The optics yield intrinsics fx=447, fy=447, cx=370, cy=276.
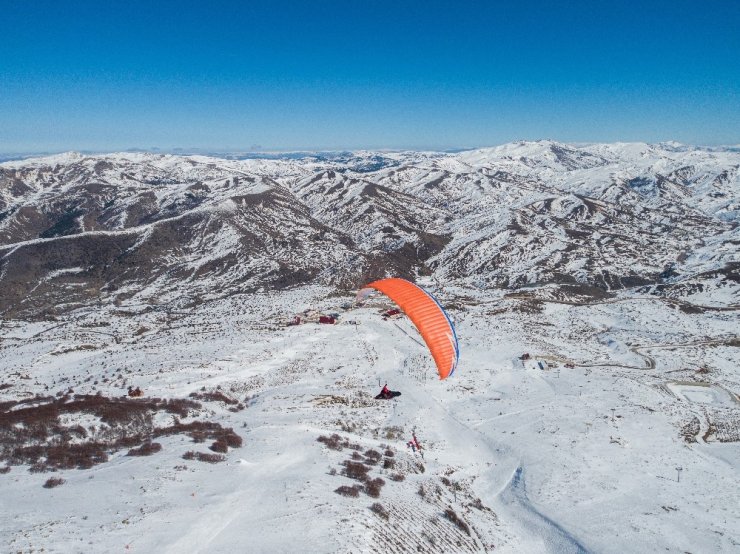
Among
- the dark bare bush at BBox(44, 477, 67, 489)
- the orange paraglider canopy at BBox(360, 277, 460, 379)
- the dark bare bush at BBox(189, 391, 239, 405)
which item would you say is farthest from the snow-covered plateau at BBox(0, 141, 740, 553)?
the orange paraglider canopy at BBox(360, 277, 460, 379)

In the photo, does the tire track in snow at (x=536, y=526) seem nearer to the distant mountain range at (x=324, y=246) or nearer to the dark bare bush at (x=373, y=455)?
the dark bare bush at (x=373, y=455)

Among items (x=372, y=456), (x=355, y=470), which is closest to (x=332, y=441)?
(x=372, y=456)

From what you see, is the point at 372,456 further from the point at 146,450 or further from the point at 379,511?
the point at 146,450

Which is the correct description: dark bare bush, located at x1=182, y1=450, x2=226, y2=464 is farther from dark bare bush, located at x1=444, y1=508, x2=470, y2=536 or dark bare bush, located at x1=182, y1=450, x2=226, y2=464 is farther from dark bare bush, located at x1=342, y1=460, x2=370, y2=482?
dark bare bush, located at x1=444, y1=508, x2=470, y2=536

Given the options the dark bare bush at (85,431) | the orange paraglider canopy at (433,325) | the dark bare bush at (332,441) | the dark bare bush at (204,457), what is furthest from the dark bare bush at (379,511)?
the dark bare bush at (85,431)

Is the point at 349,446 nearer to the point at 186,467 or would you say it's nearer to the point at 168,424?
the point at 186,467

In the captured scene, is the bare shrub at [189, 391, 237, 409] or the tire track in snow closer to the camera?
the tire track in snow

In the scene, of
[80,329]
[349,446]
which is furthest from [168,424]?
[80,329]
